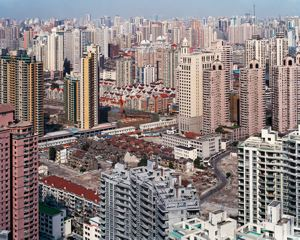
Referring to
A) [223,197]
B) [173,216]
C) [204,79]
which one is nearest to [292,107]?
[204,79]

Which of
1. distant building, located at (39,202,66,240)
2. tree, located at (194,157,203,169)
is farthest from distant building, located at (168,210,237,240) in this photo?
tree, located at (194,157,203,169)

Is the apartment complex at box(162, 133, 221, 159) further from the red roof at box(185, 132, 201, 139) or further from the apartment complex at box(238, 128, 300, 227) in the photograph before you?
the apartment complex at box(238, 128, 300, 227)

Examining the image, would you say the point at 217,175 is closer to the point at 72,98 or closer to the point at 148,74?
the point at 72,98

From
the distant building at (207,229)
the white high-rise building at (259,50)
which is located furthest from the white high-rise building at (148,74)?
the distant building at (207,229)

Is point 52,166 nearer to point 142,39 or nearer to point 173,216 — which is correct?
point 173,216

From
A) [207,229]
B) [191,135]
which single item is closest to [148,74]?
[191,135]

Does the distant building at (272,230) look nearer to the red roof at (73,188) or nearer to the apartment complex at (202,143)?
the red roof at (73,188)

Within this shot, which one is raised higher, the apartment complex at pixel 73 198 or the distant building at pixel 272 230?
the distant building at pixel 272 230
